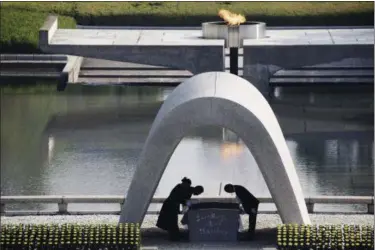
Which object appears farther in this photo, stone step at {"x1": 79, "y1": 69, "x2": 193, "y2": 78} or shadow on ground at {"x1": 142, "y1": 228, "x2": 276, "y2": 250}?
stone step at {"x1": 79, "y1": 69, "x2": 193, "y2": 78}

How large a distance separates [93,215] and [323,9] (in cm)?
2880

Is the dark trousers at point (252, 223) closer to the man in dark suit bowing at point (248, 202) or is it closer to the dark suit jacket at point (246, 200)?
the man in dark suit bowing at point (248, 202)

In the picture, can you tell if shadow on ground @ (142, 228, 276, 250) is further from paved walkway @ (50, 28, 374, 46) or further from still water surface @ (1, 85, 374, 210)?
paved walkway @ (50, 28, 374, 46)

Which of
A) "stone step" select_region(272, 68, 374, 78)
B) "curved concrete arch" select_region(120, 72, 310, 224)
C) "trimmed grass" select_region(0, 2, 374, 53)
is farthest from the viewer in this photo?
"trimmed grass" select_region(0, 2, 374, 53)

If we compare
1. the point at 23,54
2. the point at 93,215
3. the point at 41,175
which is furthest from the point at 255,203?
the point at 23,54

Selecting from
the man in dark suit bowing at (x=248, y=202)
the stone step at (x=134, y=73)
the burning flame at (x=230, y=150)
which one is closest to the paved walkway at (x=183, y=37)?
the stone step at (x=134, y=73)

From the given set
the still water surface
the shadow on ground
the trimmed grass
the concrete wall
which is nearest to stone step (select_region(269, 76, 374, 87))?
the still water surface

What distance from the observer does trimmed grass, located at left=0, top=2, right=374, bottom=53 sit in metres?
52.1

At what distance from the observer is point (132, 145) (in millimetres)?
35719

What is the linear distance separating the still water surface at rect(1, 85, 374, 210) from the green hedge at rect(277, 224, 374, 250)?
236 inches

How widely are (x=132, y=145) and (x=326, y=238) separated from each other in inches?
578

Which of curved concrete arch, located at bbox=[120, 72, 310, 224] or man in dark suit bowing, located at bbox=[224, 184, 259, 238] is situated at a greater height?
curved concrete arch, located at bbox=[120, 72, 310, 224]

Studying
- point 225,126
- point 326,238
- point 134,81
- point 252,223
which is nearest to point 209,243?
point 252,223

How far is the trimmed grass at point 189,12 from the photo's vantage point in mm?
52062
